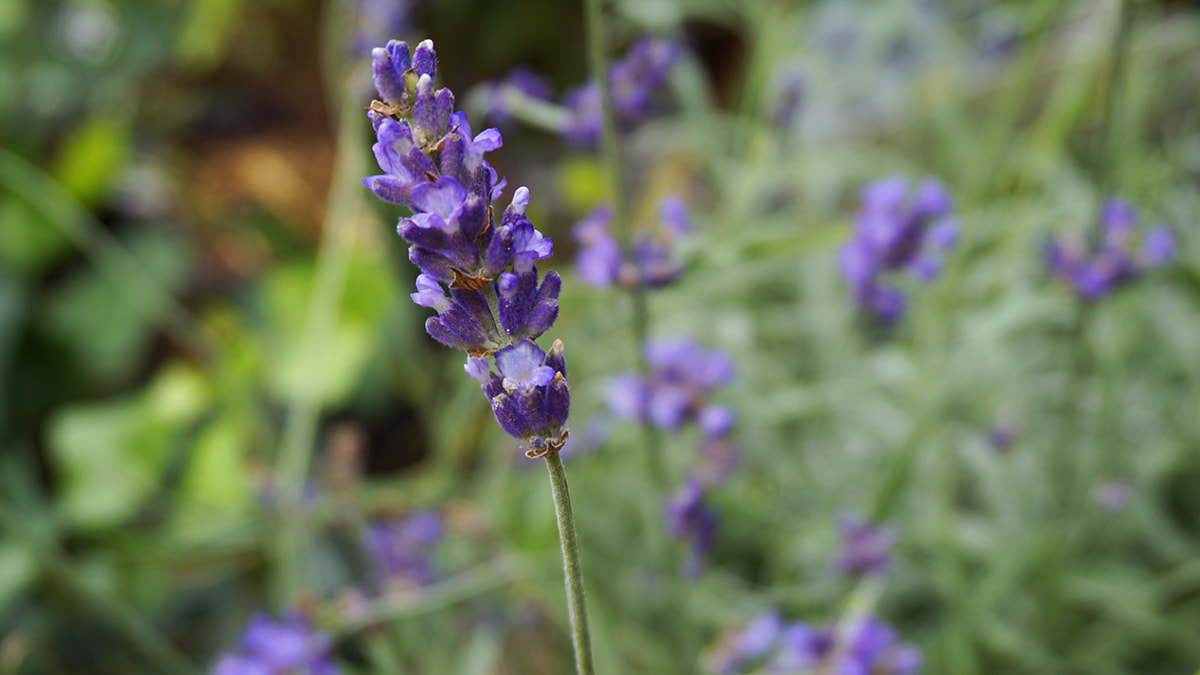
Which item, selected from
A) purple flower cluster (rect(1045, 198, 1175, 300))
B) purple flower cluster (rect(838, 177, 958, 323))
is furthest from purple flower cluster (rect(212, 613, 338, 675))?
purple flower cluster (rect(1045, 198, 1175, 300))

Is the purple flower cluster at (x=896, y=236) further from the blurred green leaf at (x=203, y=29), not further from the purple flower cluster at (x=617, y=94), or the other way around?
the blurred green leaf at (x=203, y=29)

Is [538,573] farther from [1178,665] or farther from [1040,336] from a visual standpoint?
[1040,336]

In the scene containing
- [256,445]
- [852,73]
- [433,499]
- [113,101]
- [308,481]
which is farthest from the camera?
[113,101]

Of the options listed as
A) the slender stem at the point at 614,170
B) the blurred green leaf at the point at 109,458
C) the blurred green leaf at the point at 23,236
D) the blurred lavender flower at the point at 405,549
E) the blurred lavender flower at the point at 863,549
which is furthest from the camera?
the blurred green leaf at the point at 23,236

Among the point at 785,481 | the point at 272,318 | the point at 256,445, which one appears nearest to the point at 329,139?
the point at 272,318

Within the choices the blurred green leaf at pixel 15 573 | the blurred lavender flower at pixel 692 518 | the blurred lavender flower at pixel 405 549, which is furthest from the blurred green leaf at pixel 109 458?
the blurred lavender flower at pixel 692 518

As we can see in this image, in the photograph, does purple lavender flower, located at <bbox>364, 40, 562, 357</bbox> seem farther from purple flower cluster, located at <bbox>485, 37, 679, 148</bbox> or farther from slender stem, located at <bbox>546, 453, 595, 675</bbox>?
purple flower cluster, located at <bbox>485, 37, 679, 148</bbox>

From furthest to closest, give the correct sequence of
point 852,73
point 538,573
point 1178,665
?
point 852,73 < point 1178,665 < point 538,573

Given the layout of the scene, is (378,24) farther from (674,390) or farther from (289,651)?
(289,651)
